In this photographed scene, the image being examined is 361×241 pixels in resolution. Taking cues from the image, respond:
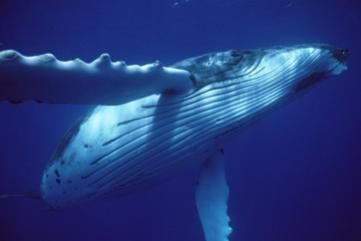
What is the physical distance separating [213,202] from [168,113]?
236 centimetres

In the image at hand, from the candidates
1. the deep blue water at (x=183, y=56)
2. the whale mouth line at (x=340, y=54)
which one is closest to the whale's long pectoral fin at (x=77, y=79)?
the whale mouth line at (x=340, y=54)

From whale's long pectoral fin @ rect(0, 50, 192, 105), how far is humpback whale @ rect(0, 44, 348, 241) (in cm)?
2

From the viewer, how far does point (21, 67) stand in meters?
2.24

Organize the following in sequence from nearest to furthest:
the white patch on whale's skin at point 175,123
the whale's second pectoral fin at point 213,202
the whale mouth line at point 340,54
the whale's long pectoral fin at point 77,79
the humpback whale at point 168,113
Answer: the whale's long pectoral fin at point 77,79 < the humpback whale at point 168,113 < the white patch on whale's skin at point 175,123 < the whale mouth line at point 340,54 < the whale's second pectoral fin at point 213,202

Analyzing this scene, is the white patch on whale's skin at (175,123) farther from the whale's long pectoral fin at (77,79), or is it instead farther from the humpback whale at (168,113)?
the whale's long pectoral fin at (77,79)

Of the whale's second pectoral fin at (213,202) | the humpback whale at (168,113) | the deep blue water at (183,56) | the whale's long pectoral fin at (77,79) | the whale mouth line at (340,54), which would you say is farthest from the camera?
the deep blue water at (183,56)

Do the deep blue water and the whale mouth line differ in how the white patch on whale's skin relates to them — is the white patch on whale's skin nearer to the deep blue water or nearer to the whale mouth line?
the whale mouth line

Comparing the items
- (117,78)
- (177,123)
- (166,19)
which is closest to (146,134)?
(177,123)

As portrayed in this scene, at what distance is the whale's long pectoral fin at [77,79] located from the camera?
2275mm

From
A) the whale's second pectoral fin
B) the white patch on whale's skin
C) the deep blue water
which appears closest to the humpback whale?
the white patch on whale's skin

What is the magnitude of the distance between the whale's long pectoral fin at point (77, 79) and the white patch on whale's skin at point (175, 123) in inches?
16.4

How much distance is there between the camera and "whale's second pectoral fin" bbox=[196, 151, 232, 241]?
17.1 feet

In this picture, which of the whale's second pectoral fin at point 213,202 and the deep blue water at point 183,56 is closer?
the whale's second pectoral fin at point 213,202

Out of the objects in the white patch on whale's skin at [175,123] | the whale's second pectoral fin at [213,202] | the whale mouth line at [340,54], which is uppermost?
the whale mouth line at [340,54]
